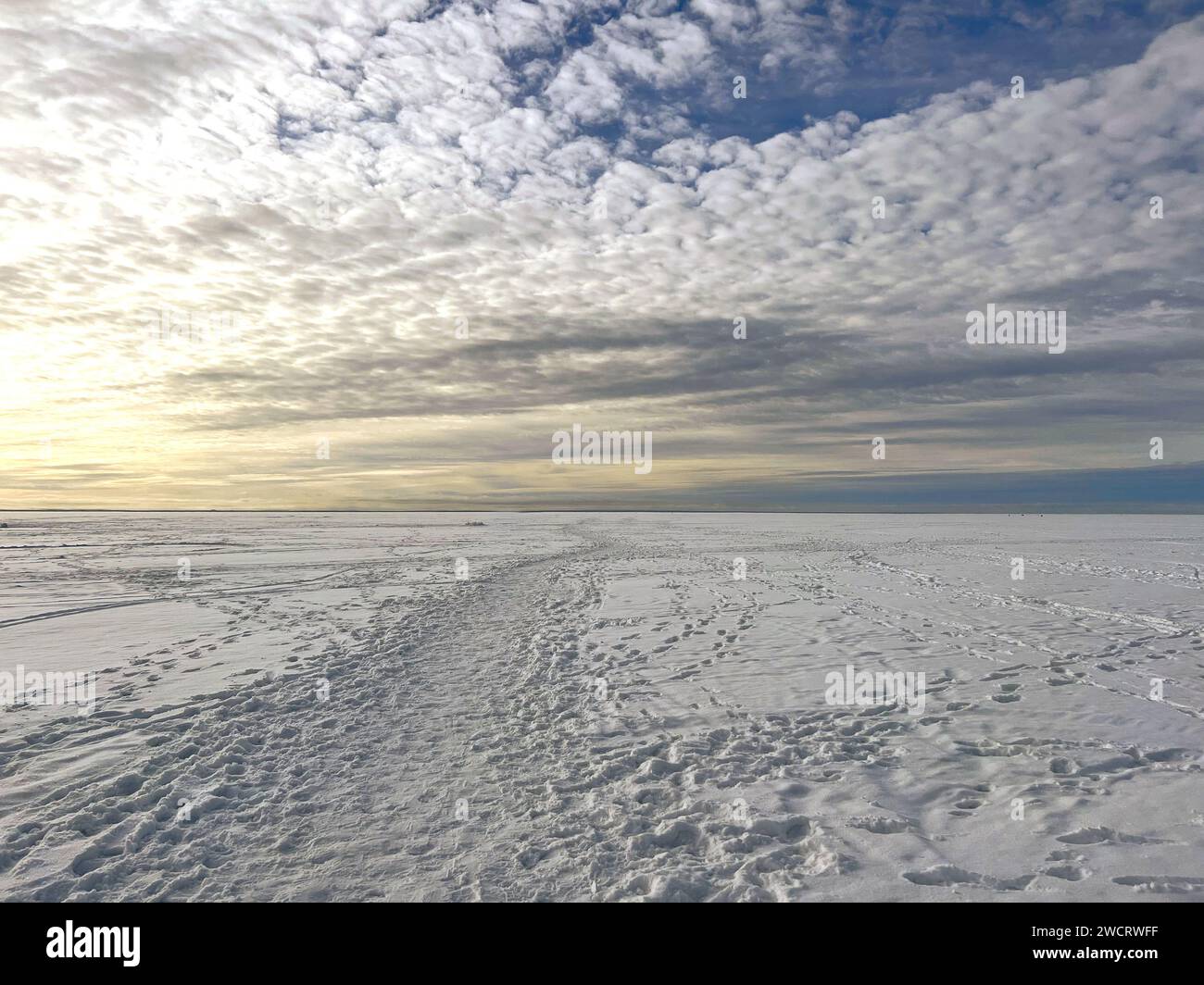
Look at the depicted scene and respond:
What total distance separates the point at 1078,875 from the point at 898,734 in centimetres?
323

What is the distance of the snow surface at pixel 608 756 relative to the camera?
201 inches

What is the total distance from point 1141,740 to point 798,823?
4735mm

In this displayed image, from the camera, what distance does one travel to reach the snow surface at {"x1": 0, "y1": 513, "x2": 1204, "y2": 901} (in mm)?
5117

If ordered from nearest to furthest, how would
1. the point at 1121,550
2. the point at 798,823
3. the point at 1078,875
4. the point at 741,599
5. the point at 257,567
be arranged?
the point at 1078,875, the point at 798,823, the point at 741,599, the point at 257,567, the point at 1121,550

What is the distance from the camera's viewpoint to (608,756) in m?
7.60

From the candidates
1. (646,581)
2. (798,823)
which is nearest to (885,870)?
(798,823)

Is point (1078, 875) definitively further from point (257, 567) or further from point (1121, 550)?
point (1121, 550)

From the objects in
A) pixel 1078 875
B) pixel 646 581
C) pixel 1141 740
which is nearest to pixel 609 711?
pixel 1078 875

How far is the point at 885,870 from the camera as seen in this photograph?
514cm

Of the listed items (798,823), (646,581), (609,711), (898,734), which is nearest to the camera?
(798,823)

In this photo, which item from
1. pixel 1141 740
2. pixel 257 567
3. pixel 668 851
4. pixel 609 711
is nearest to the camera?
pixel 668 851
